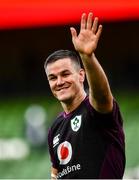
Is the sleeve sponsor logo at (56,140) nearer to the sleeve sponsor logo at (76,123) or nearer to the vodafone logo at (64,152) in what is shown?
the vodafone logo at (64,152)

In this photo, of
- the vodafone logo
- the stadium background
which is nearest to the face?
the vodafone logo

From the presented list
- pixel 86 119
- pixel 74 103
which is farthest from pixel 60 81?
pixel 86 119

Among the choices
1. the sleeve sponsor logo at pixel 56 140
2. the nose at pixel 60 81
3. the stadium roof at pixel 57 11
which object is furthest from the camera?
the stadium roof at pixel 57 11

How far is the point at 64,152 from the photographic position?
4.55 m

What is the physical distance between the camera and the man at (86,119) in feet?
14.1

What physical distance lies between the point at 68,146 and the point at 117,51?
5.28 meters

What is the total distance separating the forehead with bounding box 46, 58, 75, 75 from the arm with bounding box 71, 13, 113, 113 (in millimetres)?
302

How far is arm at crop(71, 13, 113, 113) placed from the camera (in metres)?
4.26

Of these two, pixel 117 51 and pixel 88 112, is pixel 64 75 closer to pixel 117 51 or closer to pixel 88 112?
pixel 88 112

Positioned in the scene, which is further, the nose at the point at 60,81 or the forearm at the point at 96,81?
the nose at the point at 60,81

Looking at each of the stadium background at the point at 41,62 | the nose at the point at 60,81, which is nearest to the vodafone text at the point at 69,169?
the nose at the point at 60,81

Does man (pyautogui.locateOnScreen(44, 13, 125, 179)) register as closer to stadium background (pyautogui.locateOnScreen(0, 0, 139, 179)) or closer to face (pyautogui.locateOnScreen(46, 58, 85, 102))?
face (pyautogui.locateOnScreen(46, 58, 85, 102))

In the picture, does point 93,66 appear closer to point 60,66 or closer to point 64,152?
point 60,66

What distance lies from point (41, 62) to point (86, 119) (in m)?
5.30
